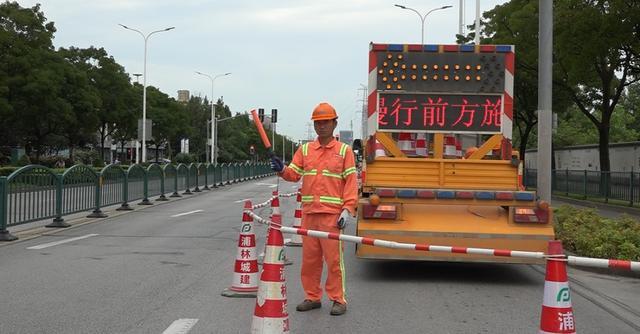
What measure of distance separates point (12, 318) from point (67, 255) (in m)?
4.02

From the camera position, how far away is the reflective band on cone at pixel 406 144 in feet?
30.9

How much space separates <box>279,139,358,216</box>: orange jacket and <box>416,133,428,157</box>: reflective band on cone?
329 cm

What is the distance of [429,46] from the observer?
8.95 m

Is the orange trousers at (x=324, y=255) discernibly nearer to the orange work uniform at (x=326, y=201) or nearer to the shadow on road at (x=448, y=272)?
the orange work uniform at (x=326, y=201)

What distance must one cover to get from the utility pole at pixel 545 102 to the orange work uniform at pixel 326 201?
684 centimetres

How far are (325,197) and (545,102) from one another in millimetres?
7213

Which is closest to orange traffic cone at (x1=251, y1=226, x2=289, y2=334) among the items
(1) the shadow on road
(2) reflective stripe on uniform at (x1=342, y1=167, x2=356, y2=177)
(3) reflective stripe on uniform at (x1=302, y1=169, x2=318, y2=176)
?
(3) reflective stripe on uniform at (x1=302, y1=169, x2=318, y2=176)

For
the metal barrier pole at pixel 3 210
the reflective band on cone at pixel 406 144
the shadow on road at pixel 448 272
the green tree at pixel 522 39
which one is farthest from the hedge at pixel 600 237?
the green tree at pixel 522 39

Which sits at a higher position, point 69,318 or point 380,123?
point 380,123

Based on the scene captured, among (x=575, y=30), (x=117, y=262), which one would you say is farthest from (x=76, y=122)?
(x=117, y=262)

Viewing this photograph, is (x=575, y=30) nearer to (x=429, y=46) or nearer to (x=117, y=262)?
(x=429, y=46)

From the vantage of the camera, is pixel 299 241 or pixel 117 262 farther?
pixel 299 241

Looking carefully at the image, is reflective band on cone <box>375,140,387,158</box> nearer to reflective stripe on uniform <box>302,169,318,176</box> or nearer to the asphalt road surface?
the asphalt road surface

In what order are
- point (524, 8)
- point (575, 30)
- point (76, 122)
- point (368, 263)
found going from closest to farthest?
point (368, 263)
point (575, 30)
point (524, 8)
point (76, 122)
